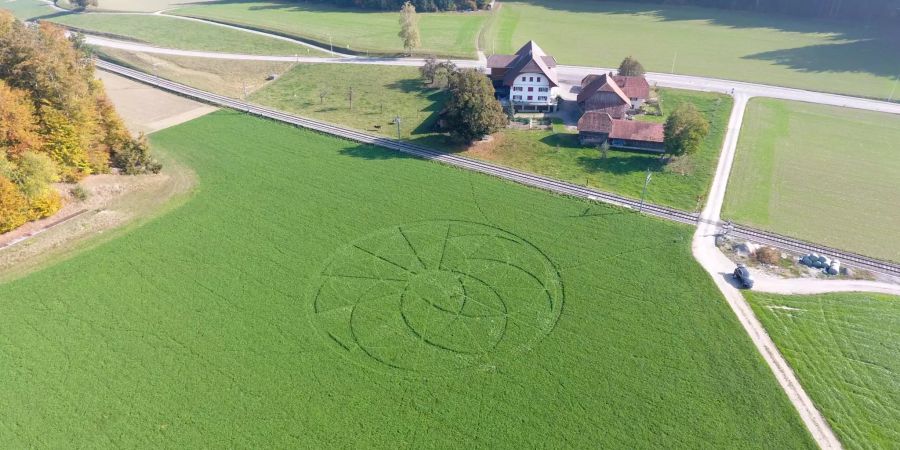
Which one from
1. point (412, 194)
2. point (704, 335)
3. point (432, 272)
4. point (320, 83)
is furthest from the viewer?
point (320, 83)

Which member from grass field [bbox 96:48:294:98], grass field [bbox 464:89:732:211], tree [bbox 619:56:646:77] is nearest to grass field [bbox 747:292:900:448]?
grass field [bbox 464:89:732:211]

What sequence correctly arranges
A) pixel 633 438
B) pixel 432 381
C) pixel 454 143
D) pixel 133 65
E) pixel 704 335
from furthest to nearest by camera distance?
pixel 133 65 < pixel 454 143 < pixel 704 335 < pixel 432 381 < pixel 633 438

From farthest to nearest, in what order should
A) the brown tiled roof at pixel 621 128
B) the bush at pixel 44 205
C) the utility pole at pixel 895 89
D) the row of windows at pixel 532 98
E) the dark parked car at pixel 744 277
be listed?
the utility pole at pixel 895 89, the row of windows at pixel 532 98, the brown tiled roof at pixel 621 128, the bush at pixel 44 205, the dark parked car at pixel 744 277

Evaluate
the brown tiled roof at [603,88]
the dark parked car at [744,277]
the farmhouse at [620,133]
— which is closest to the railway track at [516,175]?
the dark parked car at [744,277]

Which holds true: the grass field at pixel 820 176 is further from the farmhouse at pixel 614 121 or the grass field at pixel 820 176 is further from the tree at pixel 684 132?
the farmhouse at pixel 614 121

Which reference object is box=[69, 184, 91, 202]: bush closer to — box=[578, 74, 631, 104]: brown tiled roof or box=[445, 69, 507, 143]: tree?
box=[445, 69, 507, 143]: tree

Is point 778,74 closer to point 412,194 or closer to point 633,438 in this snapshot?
point 412,194

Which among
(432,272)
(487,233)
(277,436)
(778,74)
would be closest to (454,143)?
(487,233)
